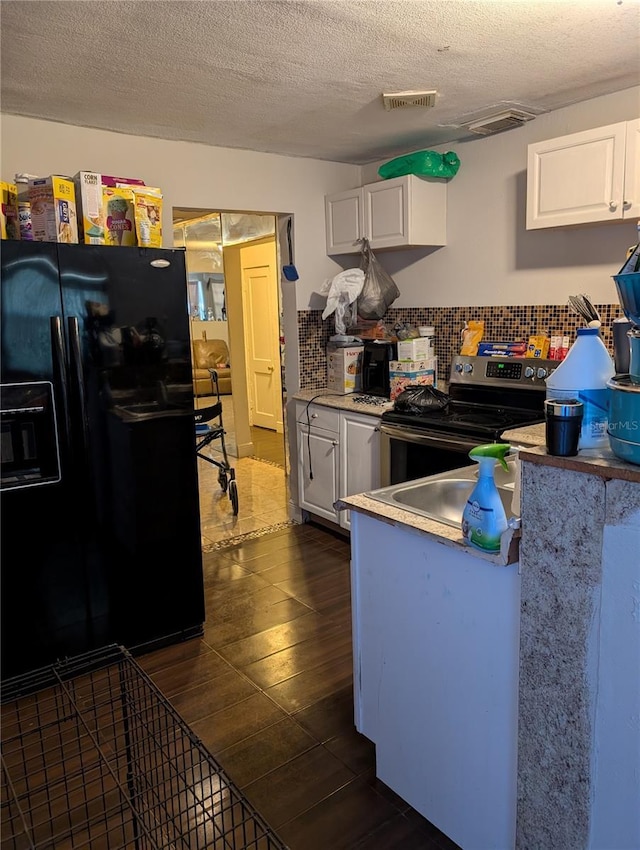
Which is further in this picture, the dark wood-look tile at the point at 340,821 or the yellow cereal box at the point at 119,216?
the yellow cereal box at the point at 119,216

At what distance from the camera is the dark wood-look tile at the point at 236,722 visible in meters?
2.14

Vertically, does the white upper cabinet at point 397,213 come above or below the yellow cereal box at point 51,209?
above

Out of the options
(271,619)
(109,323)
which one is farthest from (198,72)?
(271,619)

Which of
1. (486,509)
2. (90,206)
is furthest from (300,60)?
(486,509)

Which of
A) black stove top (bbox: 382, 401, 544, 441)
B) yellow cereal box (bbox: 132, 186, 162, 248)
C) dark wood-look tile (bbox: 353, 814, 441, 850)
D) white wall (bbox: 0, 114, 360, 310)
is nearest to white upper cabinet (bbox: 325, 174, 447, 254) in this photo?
white wall (bbox: 0, 114, 360, 310)

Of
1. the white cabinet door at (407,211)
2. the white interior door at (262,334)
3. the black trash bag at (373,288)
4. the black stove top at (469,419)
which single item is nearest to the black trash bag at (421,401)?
the black stove top at (469,419)

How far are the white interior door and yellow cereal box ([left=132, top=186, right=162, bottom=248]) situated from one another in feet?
12.9

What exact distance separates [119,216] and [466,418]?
187 cm

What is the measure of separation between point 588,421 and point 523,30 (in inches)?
64.7

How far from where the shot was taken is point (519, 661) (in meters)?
1.40

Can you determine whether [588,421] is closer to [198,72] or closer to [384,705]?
[384,705]

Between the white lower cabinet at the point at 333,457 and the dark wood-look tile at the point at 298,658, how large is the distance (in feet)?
3.33

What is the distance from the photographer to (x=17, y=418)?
231cm

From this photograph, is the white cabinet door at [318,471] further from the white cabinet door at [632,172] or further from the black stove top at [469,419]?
the white cabinet door at [632,172]
